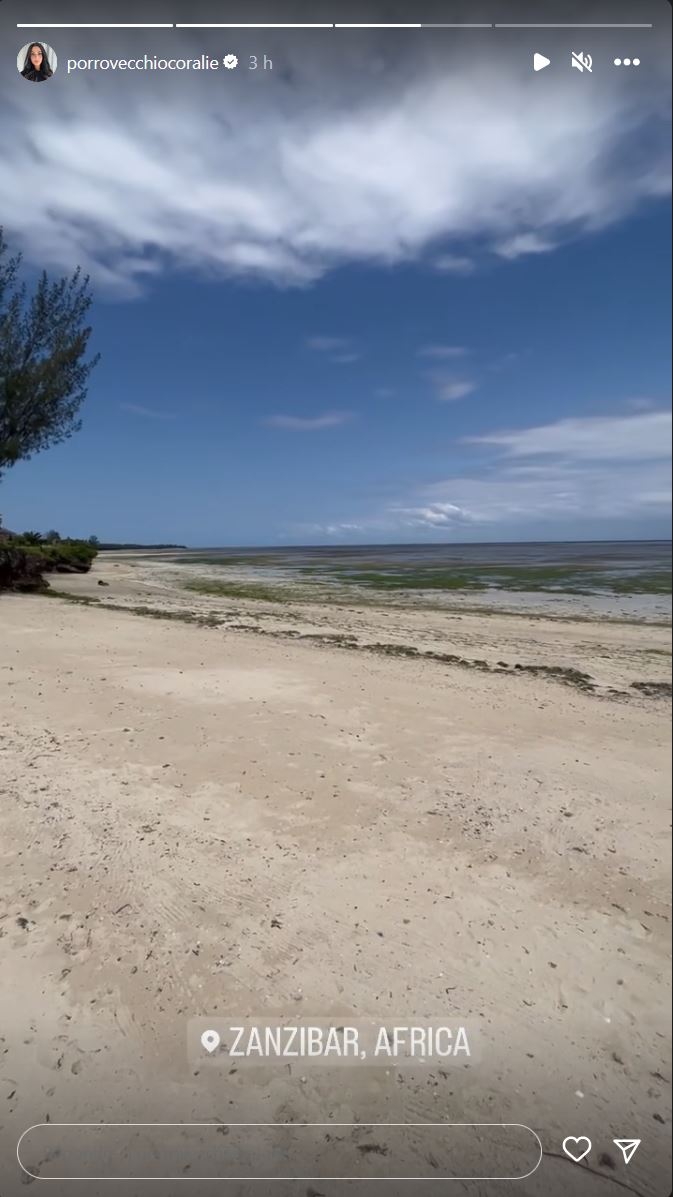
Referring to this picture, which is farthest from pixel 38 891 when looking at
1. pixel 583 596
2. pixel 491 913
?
pixel 583 596

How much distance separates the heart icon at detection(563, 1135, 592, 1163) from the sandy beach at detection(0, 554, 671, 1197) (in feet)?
0.06

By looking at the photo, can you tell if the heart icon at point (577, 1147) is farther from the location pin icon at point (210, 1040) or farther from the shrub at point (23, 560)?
the shrub at point (23, 560)

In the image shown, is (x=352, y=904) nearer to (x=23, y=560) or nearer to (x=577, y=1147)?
(x=577, y=1147)

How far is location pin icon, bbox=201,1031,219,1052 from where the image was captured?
1.40 m

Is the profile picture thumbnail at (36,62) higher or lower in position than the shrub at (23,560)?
higher

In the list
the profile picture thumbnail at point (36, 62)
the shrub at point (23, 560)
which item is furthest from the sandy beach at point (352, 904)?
the profile picture thumbnail at point (36, 62)

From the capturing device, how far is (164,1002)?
1.60 metres

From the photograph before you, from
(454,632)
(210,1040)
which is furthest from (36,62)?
(454,632)

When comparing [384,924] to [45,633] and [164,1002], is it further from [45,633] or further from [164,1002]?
[45,633]

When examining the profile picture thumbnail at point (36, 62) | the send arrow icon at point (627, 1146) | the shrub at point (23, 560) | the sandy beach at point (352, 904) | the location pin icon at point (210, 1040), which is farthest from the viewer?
the shrub at point (23, 560)

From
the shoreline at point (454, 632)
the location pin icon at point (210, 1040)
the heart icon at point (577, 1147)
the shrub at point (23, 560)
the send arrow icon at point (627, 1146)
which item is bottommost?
the heart icon at point (577, 1147)

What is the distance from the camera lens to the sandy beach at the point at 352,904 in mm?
1296

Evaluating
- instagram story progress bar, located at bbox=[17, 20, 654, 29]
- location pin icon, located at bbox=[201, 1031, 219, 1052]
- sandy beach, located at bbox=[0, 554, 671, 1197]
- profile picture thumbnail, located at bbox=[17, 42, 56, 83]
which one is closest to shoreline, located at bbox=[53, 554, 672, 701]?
sandy beach, located at bbox=[0, 554, 671, 1197]

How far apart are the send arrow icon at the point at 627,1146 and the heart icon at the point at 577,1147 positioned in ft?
0.20
